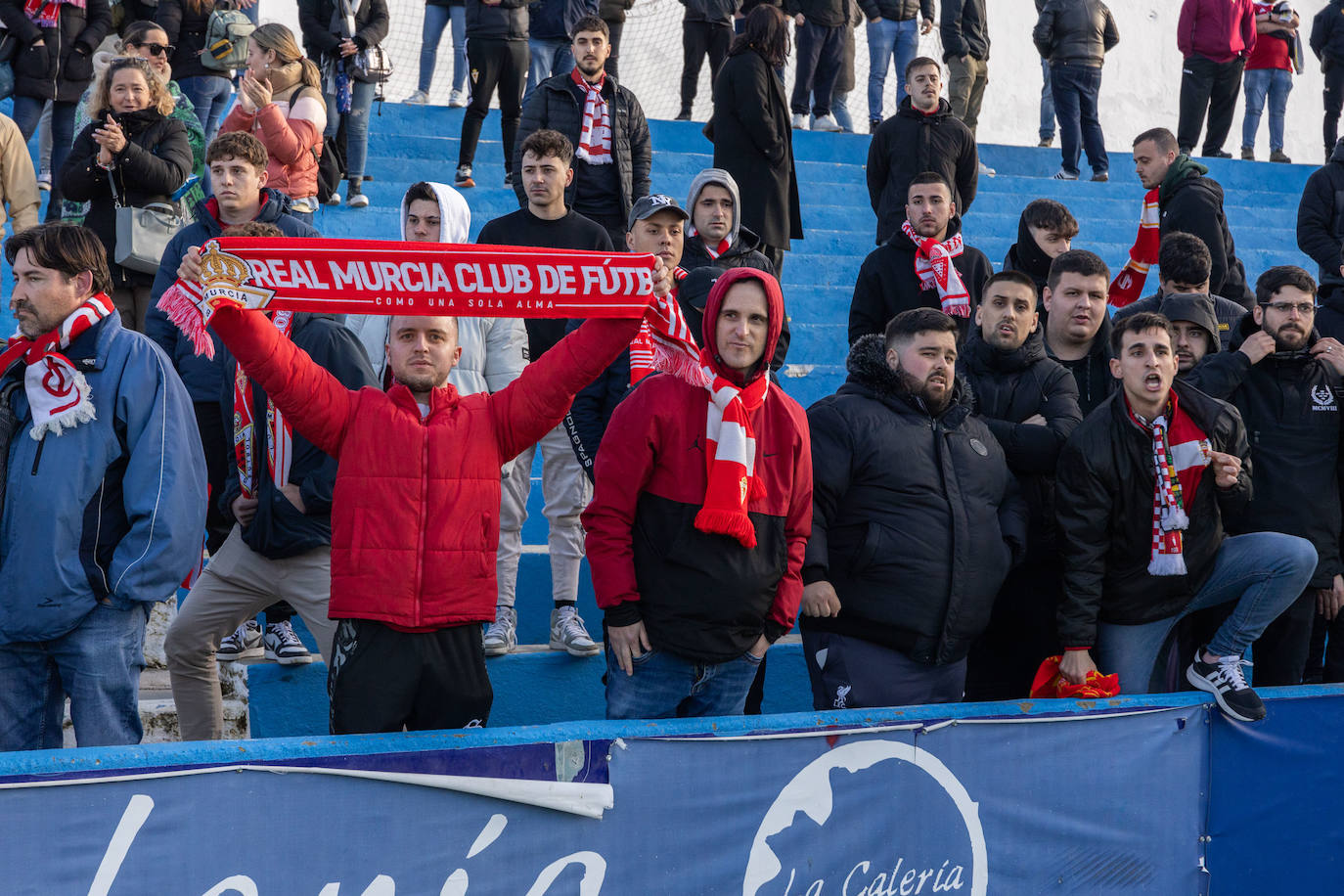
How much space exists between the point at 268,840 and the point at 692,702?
1220 millimetres

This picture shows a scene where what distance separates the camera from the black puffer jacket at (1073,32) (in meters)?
11.2

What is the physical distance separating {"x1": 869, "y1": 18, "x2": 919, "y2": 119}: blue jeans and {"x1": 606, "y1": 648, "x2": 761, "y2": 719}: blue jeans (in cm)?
884

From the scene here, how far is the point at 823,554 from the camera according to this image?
12.8 feet

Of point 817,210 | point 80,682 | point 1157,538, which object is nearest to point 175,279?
point 80,682

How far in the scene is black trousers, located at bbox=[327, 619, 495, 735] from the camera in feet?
10.8

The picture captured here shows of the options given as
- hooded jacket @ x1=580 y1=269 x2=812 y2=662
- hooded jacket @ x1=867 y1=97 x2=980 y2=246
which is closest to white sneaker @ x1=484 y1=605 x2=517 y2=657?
hooded jacket @ x1=580 y1=269 x2=812 y2=662

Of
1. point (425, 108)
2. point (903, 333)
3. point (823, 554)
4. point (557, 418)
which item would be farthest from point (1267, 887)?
point (425, 108)

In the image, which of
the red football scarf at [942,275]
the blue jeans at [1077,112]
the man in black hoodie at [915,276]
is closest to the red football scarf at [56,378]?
the man in black hoodie at [915,276]

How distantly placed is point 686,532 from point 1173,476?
5.20 feet

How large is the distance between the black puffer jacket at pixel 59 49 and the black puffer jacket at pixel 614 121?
280cm

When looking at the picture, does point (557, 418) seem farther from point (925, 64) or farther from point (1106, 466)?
point (925, 64)

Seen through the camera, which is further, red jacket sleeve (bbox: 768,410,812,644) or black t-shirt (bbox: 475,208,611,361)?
black t-shirt (bbox: 475,208,611,361)

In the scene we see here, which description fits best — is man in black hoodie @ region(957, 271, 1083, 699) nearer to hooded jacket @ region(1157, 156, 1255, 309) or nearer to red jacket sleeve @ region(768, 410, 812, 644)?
red jacket sleeve @ region(768, 410, 812, 644)

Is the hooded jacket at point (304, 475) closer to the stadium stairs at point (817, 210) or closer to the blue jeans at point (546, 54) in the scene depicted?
the stadium stairs at point (817, 210)
